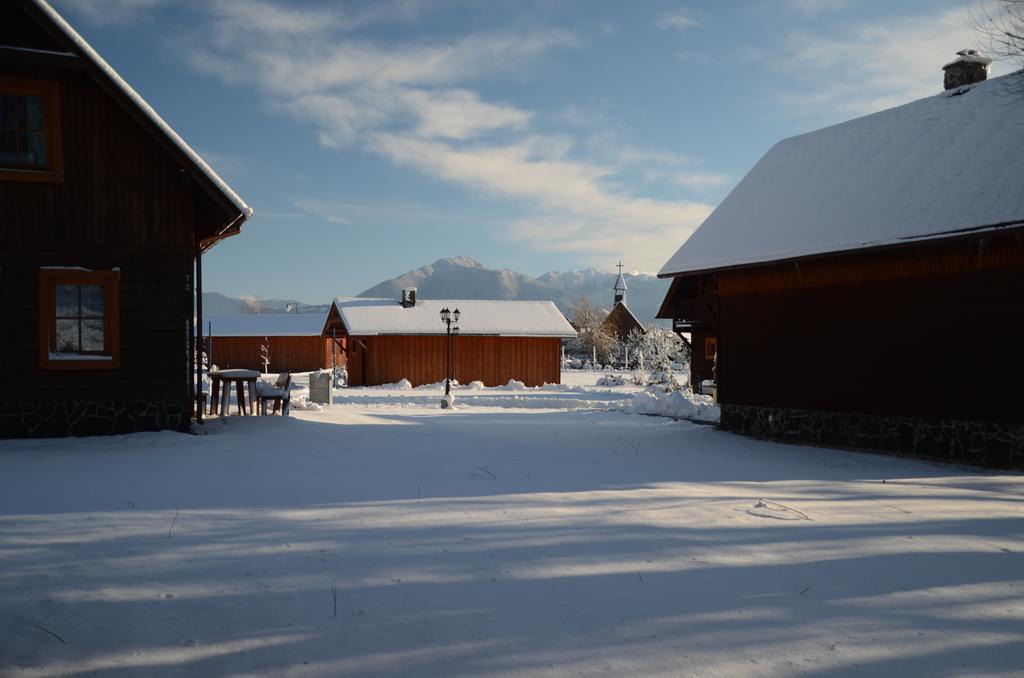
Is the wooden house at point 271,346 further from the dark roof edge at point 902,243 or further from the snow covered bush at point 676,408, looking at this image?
the dark roof edge at point 902,243

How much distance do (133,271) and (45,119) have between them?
2.69 m

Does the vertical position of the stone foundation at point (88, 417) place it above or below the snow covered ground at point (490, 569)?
above

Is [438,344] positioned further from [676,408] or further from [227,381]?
[227,381]

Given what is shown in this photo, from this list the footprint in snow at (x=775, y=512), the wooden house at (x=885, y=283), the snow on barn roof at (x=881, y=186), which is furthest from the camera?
the snow on barn roof at (x=881, y=186)

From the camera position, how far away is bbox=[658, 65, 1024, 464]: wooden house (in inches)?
435

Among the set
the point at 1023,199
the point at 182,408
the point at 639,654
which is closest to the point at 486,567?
the point at 639,654

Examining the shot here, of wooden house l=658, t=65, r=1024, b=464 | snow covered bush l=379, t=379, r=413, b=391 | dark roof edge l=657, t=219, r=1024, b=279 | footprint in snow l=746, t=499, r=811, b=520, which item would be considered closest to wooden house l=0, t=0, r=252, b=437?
footprint in snow l=746, t=499, r=811, b=520

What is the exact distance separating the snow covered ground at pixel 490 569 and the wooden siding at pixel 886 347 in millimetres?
1927

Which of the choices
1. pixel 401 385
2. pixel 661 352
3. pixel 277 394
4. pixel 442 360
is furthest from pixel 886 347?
pixel 661 352

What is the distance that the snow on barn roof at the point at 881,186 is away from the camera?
459 inches

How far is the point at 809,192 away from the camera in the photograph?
50.2ft

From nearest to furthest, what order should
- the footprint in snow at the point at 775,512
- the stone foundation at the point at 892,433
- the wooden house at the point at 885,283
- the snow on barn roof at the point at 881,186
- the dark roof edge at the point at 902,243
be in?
the footprint in snow at the point at 775,512
the dark roof edge at the point at 902,243
the stone foundation at the point at 892,433
the wooden house at the point at 885,283
the snow on barn roof at the point at 881,186

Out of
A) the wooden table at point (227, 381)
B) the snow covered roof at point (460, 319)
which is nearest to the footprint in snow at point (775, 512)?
the wooden table at point (227, 381)

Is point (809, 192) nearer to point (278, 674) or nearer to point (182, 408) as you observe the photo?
→ point (182, 408)
